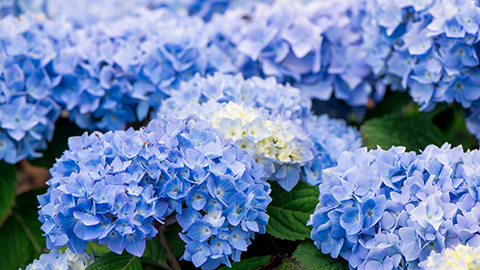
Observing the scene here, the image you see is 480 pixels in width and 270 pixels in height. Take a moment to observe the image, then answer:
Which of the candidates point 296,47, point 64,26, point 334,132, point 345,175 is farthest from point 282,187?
point 64,26

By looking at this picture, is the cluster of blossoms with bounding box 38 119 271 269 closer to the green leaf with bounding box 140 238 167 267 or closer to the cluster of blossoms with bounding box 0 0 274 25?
the green leaf with bounding box 140 238 167 267

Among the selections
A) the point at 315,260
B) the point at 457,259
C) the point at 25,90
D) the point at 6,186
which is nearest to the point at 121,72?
the point at 25,90

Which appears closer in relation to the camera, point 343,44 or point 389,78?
point 389,78

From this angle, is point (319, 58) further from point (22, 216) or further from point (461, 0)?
point (22, 216)

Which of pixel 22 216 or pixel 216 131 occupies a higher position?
pixel 216 131

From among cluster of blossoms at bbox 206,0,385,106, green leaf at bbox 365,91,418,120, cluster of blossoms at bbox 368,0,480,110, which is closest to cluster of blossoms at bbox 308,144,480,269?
cluster of blossoms at bbox 368,0,480,110

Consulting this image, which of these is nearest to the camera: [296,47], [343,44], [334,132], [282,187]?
[282,187]

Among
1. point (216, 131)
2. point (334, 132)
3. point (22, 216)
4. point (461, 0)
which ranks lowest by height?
point (22, 216)
